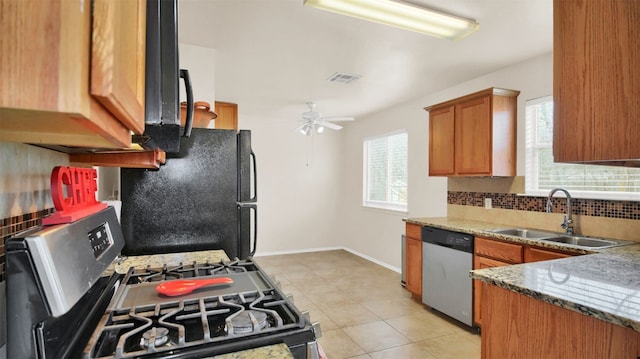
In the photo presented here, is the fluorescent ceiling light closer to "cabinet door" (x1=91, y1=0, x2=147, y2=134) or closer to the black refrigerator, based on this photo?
the black refrigerator

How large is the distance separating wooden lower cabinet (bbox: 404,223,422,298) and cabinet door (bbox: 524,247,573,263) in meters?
1.22

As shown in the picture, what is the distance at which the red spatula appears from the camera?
1.09 m

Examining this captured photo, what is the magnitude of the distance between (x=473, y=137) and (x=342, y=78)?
154 centimetres

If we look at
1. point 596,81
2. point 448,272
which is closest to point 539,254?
point 448,272

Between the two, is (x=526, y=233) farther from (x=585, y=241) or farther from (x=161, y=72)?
(x=161, y=72)

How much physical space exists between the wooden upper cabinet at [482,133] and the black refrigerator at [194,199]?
2352 mm

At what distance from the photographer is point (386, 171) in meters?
5.73

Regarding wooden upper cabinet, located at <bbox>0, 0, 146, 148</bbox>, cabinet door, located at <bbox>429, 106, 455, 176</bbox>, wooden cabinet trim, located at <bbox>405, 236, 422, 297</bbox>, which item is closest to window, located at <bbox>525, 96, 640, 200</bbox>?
cabinet door, located at <bbox>429, 106, 455, 176</bbox>

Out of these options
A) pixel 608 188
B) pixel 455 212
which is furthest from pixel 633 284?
pixel 455 212

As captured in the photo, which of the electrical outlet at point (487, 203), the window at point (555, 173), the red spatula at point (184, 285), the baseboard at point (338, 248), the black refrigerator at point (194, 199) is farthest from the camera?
the baseboard at point (338, 248)

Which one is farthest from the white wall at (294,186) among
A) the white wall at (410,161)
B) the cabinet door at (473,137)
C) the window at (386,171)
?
the cabinet door at (473,137)

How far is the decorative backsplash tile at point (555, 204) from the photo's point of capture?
2.56m

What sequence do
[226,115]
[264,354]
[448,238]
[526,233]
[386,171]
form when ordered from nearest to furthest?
[264,354] → [526,233] → [448,238] → [226,115] → [386,171]

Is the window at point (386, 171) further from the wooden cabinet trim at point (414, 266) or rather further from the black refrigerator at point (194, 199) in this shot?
the black refrigerator at point (194, 199)
